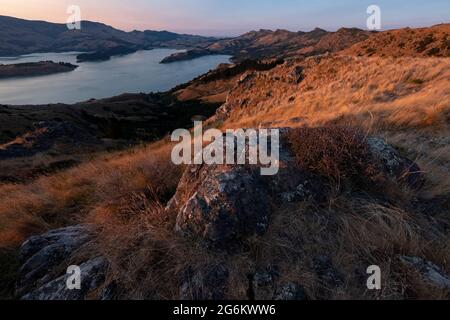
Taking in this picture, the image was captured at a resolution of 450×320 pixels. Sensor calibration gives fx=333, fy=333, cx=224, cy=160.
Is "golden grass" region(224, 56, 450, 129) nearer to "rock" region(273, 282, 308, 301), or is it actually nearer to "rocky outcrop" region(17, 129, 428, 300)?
"rocky outcrop" region(17, 129, 428, 300)

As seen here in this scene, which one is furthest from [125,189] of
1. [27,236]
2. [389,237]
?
[389,237]

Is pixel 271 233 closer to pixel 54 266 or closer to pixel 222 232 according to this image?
pixel 222 232

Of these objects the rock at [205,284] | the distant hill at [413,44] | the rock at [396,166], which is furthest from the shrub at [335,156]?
the distant hill at [413,44]

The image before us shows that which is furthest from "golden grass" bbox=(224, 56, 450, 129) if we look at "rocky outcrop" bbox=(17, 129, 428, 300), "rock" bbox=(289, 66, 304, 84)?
"rocky outcrop" bbox=(17, 129, 428, 300)

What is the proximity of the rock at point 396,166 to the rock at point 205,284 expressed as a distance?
2.78 meters

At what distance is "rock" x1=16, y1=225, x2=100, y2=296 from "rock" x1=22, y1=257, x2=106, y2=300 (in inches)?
8.9

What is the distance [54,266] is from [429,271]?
405cm

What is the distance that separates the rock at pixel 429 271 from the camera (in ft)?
10.0

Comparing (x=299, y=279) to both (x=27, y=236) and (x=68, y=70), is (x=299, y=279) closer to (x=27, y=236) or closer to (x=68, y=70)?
(x=27, y=236)

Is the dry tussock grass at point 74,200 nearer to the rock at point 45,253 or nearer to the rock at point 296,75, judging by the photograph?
the rock at point 45,253

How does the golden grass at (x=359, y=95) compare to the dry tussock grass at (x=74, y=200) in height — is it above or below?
above

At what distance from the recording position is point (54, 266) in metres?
3.93

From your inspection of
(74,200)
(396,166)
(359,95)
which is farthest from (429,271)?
(359,95)

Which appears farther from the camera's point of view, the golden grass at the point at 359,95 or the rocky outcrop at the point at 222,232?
the golden grass at the point at 359,95
